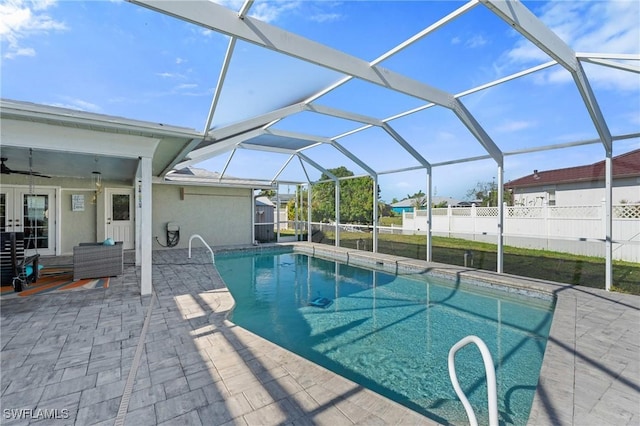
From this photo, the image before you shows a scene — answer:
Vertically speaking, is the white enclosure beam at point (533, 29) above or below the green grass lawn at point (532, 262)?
above

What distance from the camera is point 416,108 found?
22.5ft

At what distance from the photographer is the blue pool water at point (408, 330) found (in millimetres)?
3221

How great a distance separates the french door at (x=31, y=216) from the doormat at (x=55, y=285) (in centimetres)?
289

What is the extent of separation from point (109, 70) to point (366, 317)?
693 centimetres

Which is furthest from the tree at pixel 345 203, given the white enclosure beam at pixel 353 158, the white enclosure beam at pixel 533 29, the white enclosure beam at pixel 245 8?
the white enclosure beam at pixel 245 8

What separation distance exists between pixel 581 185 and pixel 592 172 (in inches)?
45.3

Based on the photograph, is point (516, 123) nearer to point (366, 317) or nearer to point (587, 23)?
point (587, 23)

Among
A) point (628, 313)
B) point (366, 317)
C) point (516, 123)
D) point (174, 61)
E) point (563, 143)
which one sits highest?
point (174, 61)

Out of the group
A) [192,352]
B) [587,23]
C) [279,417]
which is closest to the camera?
[279,417]

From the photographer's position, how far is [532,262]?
27.8ft

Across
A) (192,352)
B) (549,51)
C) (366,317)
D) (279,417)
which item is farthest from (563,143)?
(192,352)

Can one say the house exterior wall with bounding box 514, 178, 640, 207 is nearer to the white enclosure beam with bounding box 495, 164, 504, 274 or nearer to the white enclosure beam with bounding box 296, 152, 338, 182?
the white enclosure beam with bounding box 495, 164, 504, 274

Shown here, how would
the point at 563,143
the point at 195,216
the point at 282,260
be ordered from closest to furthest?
the point at 563,143, the point at 282,260, the point at 195,216

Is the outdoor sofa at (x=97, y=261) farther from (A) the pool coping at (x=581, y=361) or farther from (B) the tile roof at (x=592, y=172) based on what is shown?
(B) the tile roof at (x=592, y=172)
